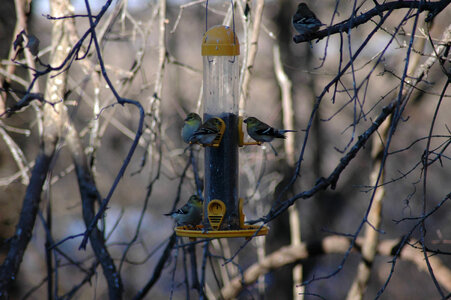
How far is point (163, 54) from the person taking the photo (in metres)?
5.72

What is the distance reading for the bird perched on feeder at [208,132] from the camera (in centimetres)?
494

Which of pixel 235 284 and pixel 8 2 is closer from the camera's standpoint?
pixel 235 284

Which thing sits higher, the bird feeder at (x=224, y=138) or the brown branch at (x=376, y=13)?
the brown branch at (x=376, y=13)

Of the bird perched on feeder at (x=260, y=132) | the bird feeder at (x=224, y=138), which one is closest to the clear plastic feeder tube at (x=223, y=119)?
the bird feeder at (x=224, y=138)

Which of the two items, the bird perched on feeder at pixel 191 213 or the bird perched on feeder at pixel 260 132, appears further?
the bird perched on feeder at pixel 191 213

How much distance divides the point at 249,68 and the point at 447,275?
3.16m

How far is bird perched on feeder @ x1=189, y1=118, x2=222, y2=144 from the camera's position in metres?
4.94

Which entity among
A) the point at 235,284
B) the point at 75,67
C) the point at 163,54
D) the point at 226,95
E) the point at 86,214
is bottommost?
the point at 235,284

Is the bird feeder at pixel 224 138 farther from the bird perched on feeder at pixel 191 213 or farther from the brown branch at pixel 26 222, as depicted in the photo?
the brown branch at pixel 26 222

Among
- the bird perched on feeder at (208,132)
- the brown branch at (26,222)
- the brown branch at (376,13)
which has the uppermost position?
the brown branch at (376,13)

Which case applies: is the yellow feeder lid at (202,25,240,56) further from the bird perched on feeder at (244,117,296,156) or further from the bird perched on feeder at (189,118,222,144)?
the bird perched on feeder at (244,117,296,156)

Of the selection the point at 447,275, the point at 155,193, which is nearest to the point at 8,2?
the point at 447,275

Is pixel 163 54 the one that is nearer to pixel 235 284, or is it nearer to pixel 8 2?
pixel 235 284

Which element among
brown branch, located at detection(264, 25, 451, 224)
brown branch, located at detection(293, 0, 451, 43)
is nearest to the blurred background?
brown branch, located at detection(264, 25, 451, 224)
